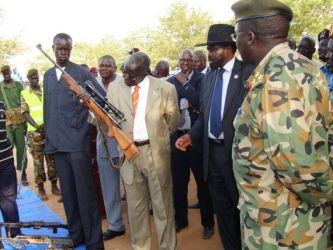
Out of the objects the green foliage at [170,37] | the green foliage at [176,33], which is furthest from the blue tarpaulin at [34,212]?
the green foliage at [176,33]

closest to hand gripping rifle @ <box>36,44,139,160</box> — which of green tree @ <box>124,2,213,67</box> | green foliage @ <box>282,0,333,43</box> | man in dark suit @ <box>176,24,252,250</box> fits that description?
man in dark suit @ <box>176,24,252,250</box>

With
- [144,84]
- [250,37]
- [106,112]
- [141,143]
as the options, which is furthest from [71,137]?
[250,37]

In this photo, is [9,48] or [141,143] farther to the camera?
[9,48]

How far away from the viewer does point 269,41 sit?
172cm

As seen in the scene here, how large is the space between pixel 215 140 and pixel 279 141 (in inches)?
58.5

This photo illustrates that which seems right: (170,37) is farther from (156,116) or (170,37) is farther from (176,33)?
(156,116)

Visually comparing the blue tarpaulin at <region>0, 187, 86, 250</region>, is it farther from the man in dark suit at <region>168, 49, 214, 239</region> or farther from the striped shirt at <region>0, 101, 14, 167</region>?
the man in dark suit at <region>168, 49, 214, 239</region>

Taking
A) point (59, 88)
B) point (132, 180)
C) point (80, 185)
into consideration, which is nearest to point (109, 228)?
point (80, 185)

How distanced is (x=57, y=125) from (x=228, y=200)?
6.19ft

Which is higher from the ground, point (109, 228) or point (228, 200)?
point (228, 200)

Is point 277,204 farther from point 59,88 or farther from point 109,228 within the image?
point 109,228

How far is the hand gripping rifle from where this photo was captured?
3.17 metres

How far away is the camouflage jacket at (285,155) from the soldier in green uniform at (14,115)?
592cm

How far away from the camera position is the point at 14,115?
684 cm
